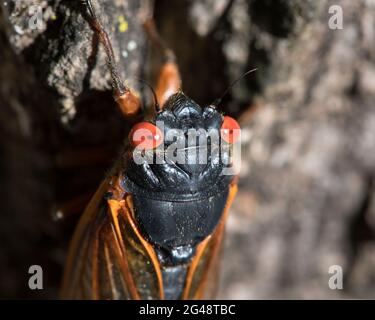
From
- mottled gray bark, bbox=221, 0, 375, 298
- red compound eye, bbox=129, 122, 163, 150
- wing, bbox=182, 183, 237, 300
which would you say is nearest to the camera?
red compound eye, bbox=129, 122, 163, 150

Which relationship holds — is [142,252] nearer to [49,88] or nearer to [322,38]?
[49,88]

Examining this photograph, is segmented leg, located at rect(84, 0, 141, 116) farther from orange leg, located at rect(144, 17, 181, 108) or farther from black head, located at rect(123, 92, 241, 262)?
orange leg, located at rect(144, 17, 181, 108)

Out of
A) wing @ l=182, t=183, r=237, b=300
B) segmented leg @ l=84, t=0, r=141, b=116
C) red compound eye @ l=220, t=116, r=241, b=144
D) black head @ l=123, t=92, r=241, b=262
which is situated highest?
segmented leg @ l=84, t=0, r=141, b=116

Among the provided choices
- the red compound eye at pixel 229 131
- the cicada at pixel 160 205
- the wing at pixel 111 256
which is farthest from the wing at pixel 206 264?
the red compound eye at pixel 229 131

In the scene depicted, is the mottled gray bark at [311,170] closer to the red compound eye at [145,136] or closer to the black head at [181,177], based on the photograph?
the black head at [181,177]

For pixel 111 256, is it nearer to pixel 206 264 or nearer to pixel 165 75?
pixel 206 264

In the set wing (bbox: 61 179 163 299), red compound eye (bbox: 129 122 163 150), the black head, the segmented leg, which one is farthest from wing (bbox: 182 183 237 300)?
the segmented leg

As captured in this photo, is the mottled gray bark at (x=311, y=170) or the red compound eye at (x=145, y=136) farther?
the mottled gray bark at (x=311, y=170)

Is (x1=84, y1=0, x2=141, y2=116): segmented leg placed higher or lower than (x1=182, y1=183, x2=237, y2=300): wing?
higher
